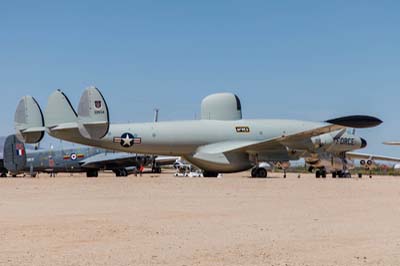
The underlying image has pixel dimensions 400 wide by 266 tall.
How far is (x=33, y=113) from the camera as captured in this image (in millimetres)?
47062

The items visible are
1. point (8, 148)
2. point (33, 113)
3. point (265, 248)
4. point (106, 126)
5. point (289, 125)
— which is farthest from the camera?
point (8, 148)

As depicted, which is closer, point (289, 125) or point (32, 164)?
point (289, 125)

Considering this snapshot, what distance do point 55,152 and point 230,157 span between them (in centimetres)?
2211

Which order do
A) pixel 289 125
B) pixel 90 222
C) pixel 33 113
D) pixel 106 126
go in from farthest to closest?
pixel 289 125
pixel 33 113
pixel 106 126
pixel 90 222

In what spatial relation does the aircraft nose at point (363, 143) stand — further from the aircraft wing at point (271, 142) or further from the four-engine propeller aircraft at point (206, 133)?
the aircraft wing at point (271, 142)

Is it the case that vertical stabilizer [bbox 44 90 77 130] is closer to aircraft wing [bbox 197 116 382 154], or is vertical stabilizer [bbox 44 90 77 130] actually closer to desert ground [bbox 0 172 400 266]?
aircraft wing [bbox 197 116 382 154]

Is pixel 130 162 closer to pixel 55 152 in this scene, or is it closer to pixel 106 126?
pixel 55 152

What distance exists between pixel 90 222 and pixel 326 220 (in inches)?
202

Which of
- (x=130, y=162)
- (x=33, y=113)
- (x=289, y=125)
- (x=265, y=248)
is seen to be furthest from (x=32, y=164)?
(x=265, y=248)

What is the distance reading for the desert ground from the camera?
31.1 feet

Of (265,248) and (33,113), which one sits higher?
(33,113)

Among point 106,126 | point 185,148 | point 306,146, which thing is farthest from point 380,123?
point 106,126

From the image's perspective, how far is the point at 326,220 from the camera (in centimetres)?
1462

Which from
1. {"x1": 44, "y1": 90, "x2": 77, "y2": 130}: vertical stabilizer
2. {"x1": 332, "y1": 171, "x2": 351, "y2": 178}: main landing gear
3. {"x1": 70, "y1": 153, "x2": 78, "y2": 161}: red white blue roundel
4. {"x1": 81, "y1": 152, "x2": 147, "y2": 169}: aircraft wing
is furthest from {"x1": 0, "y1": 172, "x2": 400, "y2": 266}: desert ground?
{"x1": 70, "y1": 153, "x2": 78, "y2": 161}: red white blue roundel
